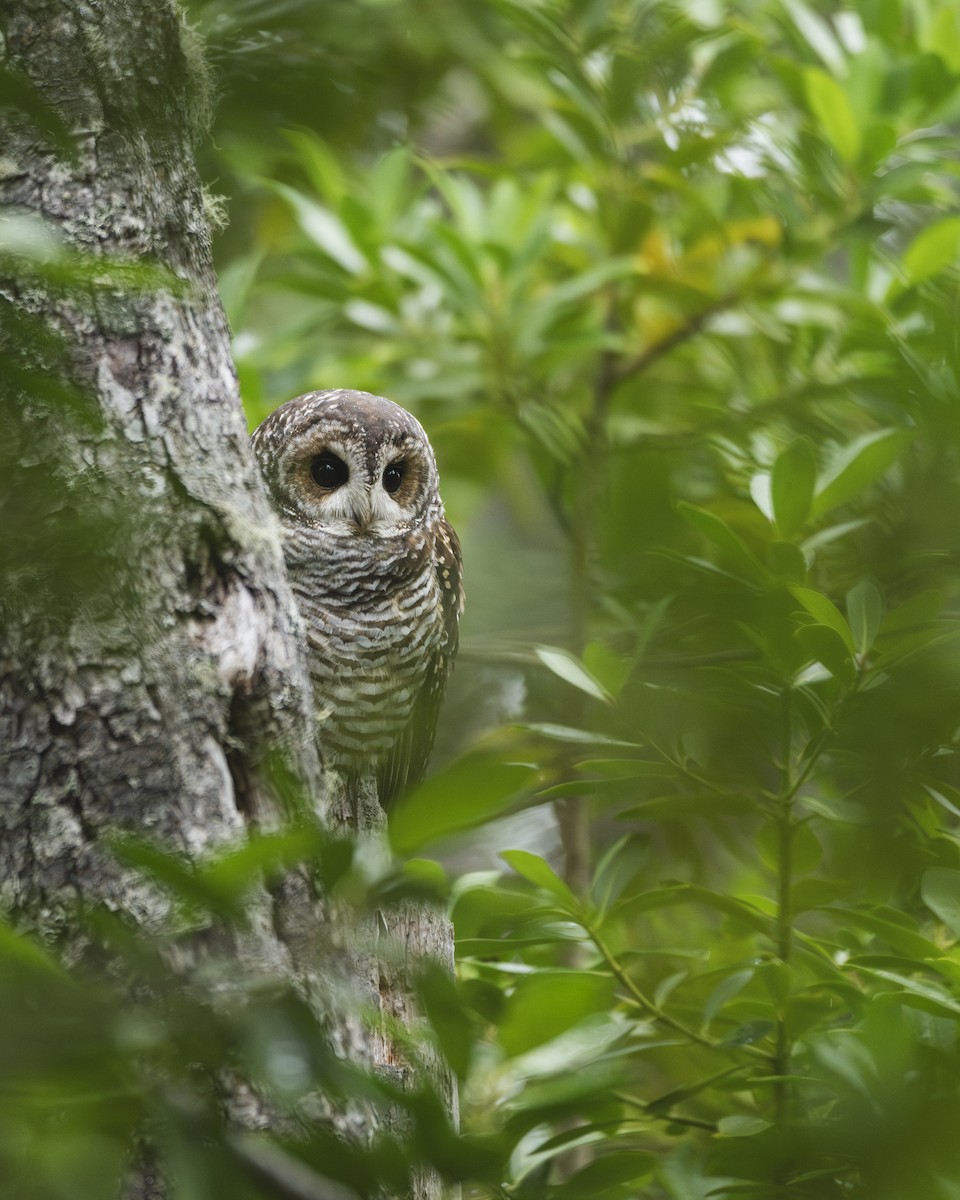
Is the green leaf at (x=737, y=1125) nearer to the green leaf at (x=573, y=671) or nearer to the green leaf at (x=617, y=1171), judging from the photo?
the green leaf at (x=617, y=1171)

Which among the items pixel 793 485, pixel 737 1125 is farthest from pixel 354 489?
pixel 737 1125

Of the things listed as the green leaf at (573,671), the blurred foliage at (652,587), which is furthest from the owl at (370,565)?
the green leaf at (573,671)

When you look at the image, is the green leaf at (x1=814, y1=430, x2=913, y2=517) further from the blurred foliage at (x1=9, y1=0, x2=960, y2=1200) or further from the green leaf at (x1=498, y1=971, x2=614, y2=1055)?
the green leaf at (x1=498, y1=971, x2=614, y2=1055)

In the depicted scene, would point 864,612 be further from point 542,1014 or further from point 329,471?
point 329,471

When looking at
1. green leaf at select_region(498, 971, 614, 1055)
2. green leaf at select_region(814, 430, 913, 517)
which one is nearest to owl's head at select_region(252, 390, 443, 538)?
green leaf at select_region(814, 430, 913, 517)

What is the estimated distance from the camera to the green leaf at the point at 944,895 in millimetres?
1177

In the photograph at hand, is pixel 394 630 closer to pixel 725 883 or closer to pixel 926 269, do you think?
pixel 725 883

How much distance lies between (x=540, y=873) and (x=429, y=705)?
32.7 inches

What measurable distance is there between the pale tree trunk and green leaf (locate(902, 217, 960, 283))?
159cm

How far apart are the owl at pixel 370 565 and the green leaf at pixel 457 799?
1.48m

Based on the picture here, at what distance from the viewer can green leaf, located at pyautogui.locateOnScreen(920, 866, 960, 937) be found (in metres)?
1.18

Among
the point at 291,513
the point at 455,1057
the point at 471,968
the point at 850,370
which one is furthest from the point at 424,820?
the point at 850,370

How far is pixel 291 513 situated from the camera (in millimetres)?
2334

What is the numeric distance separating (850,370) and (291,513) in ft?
4.46
